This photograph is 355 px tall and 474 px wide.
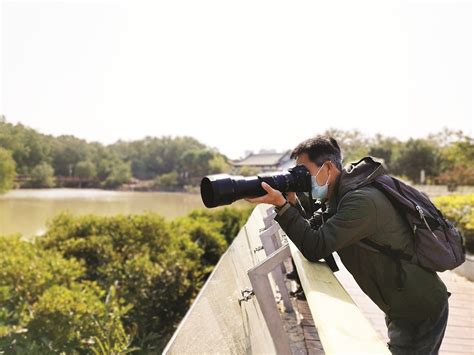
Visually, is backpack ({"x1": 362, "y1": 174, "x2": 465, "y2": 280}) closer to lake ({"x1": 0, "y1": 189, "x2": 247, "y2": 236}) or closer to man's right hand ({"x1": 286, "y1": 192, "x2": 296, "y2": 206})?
man's right hand ({"x1": 286, "y1": 192, "x2": 296, "y2": 206})

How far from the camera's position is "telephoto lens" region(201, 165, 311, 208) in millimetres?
Answer: 1396

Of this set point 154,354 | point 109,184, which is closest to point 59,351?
point 154,354

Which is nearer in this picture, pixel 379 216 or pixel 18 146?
pixel 379 216

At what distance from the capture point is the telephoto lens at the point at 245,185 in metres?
1.40

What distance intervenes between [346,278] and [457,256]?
112 inches

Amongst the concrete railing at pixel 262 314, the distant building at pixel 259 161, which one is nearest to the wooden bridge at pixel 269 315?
the concrete railing at pixel 262 314

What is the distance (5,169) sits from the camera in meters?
8.48

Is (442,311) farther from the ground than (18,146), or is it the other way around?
(18,146)

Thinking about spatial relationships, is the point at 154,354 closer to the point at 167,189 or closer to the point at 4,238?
the point at 4,238

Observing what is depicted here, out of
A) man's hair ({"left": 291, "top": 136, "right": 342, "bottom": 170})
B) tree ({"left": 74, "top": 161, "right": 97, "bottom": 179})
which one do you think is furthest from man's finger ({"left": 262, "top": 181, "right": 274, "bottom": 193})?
tree ({"left": 74, "top": 161, "right": 97, "bottom": 179})

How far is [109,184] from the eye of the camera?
45125 mm

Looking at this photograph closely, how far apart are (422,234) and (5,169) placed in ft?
27.5

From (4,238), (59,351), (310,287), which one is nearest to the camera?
(310,287)

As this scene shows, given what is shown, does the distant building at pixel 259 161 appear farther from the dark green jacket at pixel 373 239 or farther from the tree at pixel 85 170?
the dark green jacket at pixel 373 239
